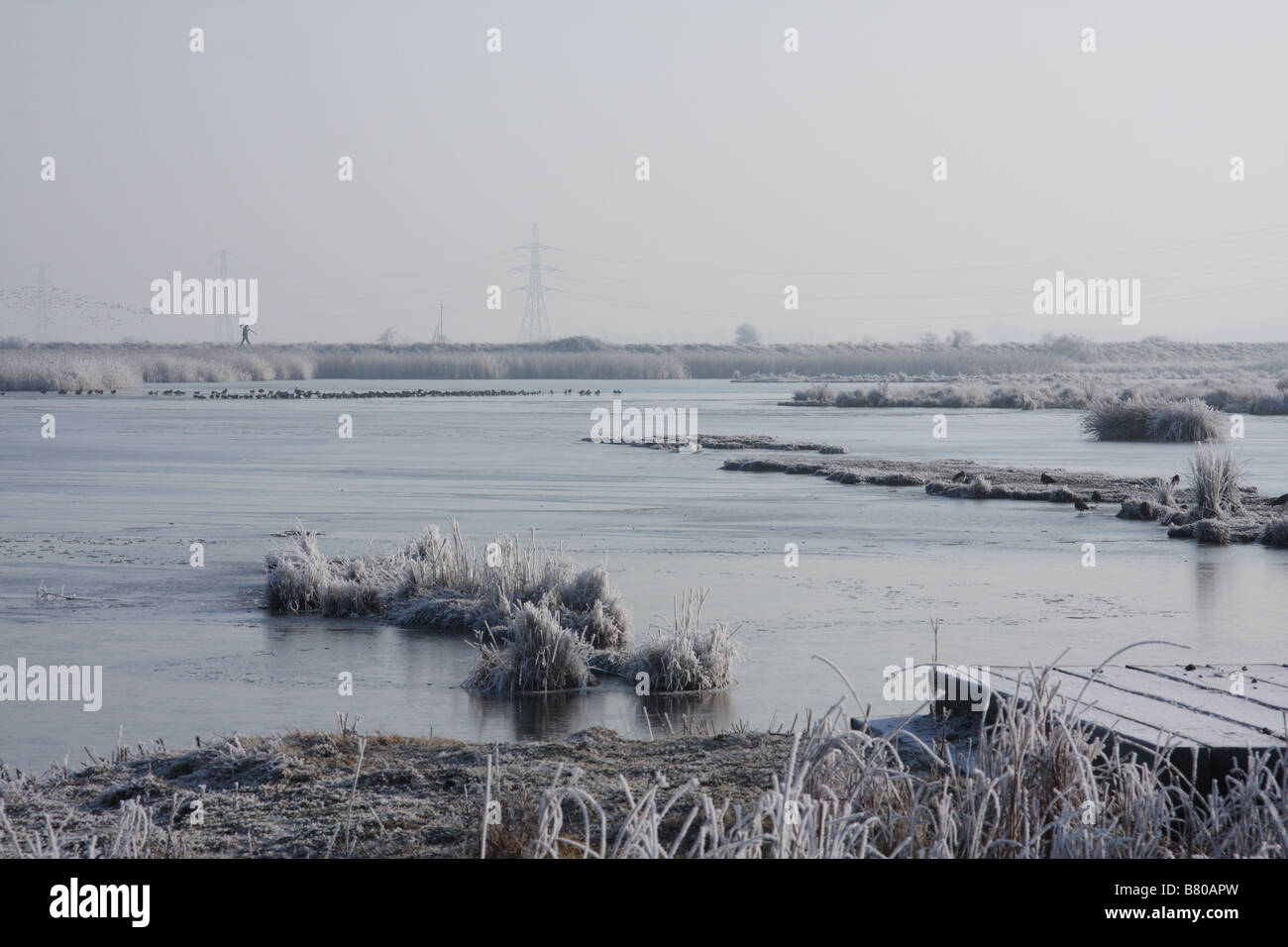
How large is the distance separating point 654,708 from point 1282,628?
6.01m

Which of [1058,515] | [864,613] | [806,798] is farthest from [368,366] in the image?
[806,798]

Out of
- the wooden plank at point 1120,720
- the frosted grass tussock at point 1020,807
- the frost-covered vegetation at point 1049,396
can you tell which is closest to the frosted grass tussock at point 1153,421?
the frost-covered vegetation at point 1049,396

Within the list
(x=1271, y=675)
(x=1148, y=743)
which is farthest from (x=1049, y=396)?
(x=1148, y=743)

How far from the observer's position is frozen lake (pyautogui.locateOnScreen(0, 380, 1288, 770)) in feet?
32.7

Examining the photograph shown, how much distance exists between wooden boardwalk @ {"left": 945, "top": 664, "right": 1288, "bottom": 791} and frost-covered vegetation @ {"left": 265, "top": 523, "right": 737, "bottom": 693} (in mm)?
3330

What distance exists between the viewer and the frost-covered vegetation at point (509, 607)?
1053 centimetres

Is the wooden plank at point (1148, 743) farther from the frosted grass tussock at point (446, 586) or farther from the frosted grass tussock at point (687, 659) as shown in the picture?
the frosted grass tussock at point (446, 586)

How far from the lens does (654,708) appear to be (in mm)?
9891

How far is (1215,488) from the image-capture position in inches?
832

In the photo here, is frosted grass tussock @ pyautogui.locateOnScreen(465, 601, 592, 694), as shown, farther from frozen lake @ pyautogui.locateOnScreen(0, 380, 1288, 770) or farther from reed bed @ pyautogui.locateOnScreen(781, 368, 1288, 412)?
reed bed @ pyautogui.locateOnScreen(781, 368, 1288, 412)

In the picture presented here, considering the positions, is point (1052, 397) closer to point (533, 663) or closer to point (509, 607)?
point (509, 607)

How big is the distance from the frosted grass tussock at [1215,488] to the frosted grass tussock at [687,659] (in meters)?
12.8

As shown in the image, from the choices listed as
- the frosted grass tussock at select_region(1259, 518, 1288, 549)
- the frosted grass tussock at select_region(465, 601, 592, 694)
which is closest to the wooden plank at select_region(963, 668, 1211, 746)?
the frosted grass tussock at select_region(465, 601, 592, 694)

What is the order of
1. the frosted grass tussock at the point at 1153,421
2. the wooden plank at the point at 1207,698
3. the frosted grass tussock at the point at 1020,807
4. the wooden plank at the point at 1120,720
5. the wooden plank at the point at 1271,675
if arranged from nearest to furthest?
1. the frosted grass tussock at the point at 1020,807
2. the wooden plank at the point at 1120,720
3. the wooden plank at the point at 1207,698
4. the wooden plank at the point at 1271,675
5. the frosted grass tussock at the point at 1153,421
